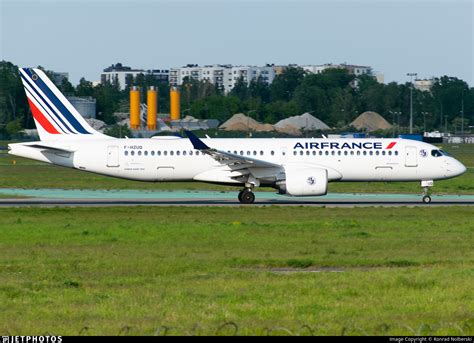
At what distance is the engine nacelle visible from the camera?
4641cm

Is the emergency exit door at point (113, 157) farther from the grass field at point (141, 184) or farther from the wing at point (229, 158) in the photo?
the grass field at point (141, 184)

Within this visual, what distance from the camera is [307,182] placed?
46.4 metres

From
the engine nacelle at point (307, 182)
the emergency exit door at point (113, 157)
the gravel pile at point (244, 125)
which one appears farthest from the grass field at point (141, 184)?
the gravel pile at point (244, 125)

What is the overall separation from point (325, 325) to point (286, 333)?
58.7 inches

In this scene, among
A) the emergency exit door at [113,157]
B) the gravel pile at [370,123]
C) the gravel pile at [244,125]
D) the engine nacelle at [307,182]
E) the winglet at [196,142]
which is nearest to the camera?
the engine nacelle at [307,182]

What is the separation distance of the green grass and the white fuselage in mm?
7609

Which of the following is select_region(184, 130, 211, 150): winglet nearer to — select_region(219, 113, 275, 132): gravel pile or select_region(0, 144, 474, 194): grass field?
select_region(0, 144, 474, 194): grass field

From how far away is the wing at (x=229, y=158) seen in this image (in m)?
46.8

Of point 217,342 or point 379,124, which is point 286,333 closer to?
point 217,342

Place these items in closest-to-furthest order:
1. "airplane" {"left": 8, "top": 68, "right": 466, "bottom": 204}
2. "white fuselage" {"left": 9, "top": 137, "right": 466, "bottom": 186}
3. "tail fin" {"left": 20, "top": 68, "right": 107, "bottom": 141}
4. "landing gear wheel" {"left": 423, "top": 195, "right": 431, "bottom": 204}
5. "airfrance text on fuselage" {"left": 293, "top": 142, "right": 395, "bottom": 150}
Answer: "airplane" {"left": 8, "top": 68, "right": 466, "bottom": 204} < "white fuselage" {"left": 9, "top": 137, "right": 466, "bottom": 186} < "airfrance text on fuselage" {"left": 293, "top": 142, "right": 395, "bottom": 150} < "landing gear wheel" {"left": 423, "top": 195, "right": 431, "bottom": 204} < "tail fin" {"left": 20, "top": 68, "right": 107, "bottom": 141}

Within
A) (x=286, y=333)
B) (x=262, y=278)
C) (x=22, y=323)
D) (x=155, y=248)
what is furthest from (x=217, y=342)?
(x=155, y=248)

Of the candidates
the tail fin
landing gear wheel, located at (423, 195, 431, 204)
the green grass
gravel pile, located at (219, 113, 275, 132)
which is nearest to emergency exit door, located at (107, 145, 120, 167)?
the tail fin

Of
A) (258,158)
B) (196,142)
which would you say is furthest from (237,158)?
(196,142)

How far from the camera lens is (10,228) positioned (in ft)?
115
